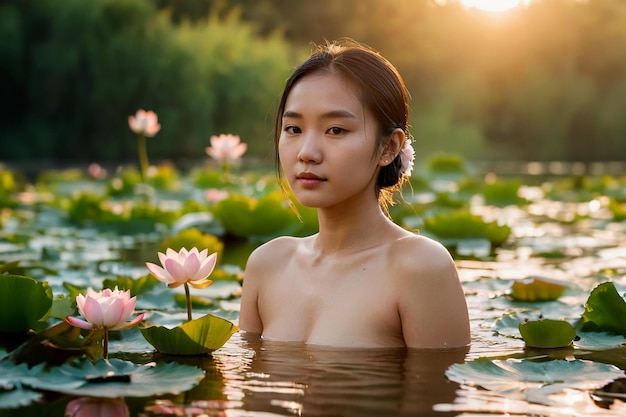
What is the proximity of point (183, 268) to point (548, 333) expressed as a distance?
2.99 ft

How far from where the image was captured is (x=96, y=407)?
1607 millimetres

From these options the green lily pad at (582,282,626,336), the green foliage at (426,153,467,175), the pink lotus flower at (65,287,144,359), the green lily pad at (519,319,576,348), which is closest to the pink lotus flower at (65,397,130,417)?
the pink lotus flower at (65,287,144,359)

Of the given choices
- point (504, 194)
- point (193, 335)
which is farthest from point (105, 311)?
point (504, 194)

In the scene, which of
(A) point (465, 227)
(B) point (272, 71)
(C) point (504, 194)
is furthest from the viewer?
(B) point (272, 71)

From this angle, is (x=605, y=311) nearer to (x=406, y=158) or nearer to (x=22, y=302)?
(x=406, y=158)

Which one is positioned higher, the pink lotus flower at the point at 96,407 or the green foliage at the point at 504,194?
the green foliage at the point at 504,194

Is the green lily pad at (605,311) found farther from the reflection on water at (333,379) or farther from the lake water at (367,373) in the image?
the reflection on water at (333,379)

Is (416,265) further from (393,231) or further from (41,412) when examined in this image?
(41,412)

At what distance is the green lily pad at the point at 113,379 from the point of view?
166cm

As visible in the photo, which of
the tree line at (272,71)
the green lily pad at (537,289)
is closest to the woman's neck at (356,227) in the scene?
the green lily pad at (537,289)

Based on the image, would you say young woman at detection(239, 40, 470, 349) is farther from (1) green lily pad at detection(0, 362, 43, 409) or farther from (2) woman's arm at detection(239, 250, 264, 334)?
(1) green lily pad at detection(0, 362, 43, 409)

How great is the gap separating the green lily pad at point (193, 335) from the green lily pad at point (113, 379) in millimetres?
186

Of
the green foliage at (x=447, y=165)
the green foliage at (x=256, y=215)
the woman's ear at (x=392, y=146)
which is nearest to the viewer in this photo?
the woman's ear at (x=392, y=146)

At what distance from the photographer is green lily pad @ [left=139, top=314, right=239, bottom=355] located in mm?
1929
